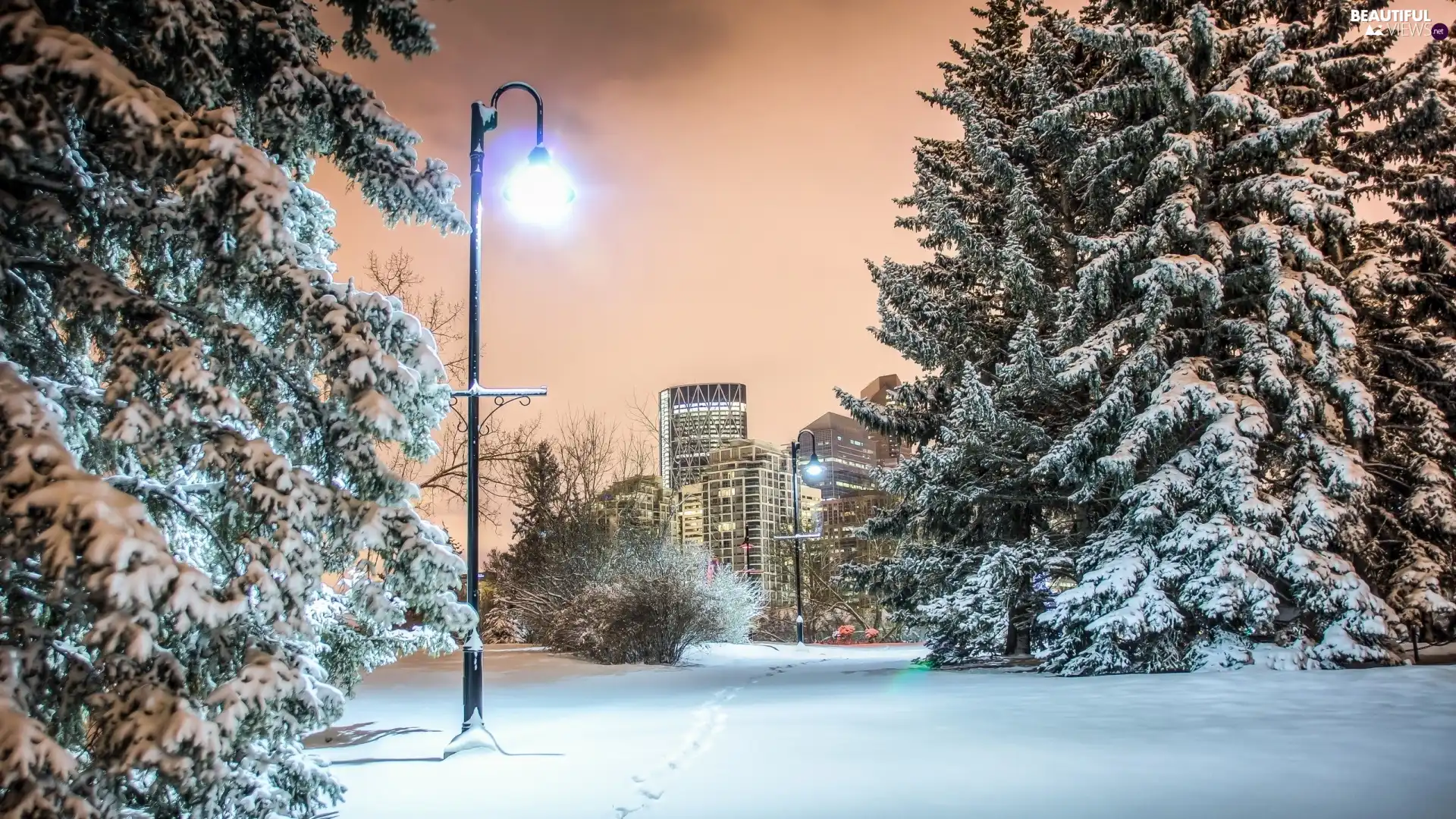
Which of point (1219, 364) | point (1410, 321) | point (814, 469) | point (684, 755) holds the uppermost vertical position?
point (1410, 321)

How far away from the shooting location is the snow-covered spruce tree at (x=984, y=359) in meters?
16.5

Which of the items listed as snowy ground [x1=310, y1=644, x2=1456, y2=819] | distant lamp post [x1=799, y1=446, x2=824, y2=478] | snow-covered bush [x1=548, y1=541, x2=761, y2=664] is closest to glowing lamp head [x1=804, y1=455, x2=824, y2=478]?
distant lamp post [x1=799, y1=446, x2=824, y2=478]

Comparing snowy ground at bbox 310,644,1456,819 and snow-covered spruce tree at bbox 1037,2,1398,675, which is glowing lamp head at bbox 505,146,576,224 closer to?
snowy ground at bbox 310,644,1456,819

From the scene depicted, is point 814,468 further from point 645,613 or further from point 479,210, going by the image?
point 479,210

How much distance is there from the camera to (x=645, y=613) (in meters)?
20.0

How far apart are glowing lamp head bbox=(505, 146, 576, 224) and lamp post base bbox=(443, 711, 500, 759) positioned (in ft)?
15.7

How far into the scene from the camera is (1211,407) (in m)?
13.4

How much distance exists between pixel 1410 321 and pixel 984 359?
23.0 feet

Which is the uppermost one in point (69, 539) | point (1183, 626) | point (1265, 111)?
point (1265, 111)

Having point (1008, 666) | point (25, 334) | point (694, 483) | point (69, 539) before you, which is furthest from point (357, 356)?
point (694, 483)

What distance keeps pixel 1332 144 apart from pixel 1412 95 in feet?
4.26

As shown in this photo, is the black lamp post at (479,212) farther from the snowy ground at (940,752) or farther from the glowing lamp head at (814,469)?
the glowing lamp head at (814,469)

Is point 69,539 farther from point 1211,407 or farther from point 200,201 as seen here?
point 1211,407

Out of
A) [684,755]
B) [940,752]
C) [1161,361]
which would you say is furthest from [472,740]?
[1161,361]
